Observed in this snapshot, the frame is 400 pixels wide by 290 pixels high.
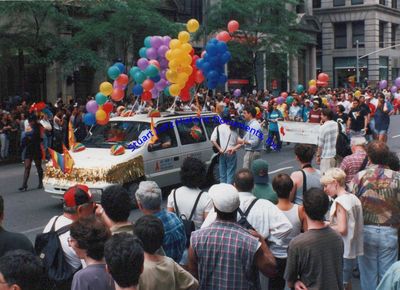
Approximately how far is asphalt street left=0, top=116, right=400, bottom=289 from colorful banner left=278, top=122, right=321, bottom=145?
0.63 metres

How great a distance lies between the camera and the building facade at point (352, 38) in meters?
58.8

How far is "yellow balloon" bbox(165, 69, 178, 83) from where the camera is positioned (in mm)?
12570

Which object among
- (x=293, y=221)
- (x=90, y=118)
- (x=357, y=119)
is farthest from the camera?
(x=357, y=119)

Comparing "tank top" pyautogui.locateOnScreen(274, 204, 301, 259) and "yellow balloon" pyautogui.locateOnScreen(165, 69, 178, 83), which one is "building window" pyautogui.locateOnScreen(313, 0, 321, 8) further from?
"tank top" pyautogui.locateOnScreen(274, 204, 301, 259)

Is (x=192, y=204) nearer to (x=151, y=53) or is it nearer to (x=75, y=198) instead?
(x=75, y=198)

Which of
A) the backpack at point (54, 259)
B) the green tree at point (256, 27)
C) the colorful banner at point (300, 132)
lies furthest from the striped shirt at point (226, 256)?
the green tree at point (256, 27)

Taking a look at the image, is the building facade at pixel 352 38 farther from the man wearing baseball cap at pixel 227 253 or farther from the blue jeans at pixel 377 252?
the man wearing baseball cap at pixel 227 253

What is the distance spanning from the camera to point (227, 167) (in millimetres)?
11977

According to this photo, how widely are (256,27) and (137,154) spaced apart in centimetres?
2544

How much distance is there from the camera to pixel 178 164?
12180mm

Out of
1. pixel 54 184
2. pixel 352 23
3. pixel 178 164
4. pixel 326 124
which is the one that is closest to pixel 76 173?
pixel 54 184

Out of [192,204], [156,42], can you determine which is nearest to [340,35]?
[156,42]

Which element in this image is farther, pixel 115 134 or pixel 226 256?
pixel 115 134

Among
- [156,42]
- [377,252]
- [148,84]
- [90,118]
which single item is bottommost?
[377,252]
